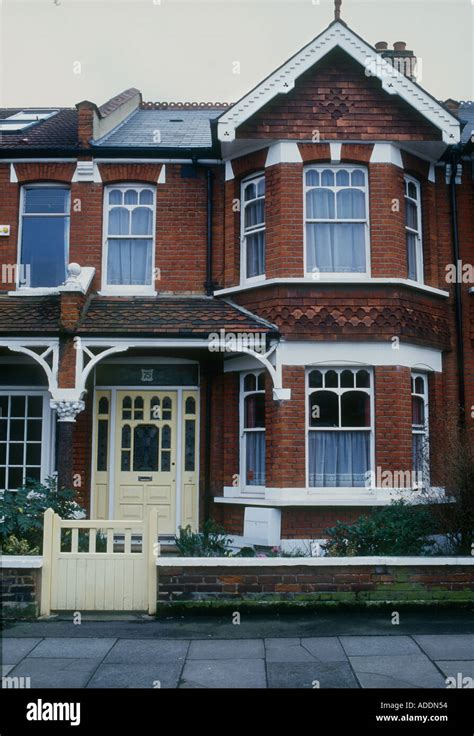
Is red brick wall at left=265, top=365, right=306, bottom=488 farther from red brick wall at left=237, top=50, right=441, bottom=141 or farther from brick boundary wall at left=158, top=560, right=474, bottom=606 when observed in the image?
red brick wall at left=237, top=50, right=441, bottom=141

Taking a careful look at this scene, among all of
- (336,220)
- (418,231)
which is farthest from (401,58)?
(336,220)

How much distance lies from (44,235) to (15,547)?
6.39m

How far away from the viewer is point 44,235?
13.1 m

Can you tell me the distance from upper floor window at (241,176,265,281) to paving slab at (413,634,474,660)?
693 cm

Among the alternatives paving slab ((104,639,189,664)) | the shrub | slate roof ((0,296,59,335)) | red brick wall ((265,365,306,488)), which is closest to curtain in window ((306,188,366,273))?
red brick wall ((265,365,306,488))

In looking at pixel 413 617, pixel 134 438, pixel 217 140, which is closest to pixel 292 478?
pixel 134 438

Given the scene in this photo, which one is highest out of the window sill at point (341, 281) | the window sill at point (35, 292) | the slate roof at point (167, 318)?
the window sill at point (35, 292)

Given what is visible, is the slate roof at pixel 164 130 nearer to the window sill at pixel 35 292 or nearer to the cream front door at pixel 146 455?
the window sill at pixel 35 292

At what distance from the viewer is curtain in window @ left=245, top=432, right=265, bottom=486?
1200 centimetres

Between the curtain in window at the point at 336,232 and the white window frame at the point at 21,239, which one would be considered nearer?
the curtain in window at the point at 336,232

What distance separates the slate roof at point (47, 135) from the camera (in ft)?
43.5

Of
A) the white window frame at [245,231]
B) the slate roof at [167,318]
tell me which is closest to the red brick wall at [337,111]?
the white window frame at [245,231]

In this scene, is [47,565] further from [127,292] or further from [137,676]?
[127,292]

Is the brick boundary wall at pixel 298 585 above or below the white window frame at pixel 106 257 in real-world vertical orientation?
below
